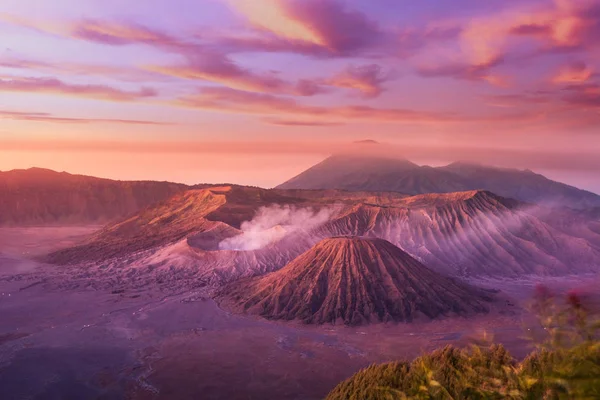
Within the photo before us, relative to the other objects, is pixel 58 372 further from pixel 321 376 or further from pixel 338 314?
pixel 338 314

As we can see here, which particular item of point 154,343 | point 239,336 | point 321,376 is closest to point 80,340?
point 154,343

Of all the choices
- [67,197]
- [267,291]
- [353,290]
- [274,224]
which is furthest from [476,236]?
[67,197]

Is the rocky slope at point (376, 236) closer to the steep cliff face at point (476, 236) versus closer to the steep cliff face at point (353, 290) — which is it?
the steep cliff face at point (476, 236)

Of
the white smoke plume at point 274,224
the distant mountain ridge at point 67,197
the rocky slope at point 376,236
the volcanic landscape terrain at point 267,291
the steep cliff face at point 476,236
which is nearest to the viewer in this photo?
the volcanic landscape terrain at point 267,291

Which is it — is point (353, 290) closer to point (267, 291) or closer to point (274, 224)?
point (267, 291)

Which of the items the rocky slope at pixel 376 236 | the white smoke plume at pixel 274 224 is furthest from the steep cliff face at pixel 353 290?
the white smoke plume at pixel 274 224

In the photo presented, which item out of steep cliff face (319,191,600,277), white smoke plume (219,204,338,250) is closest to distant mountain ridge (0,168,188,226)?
white smoke plume (219,204,338,250)
